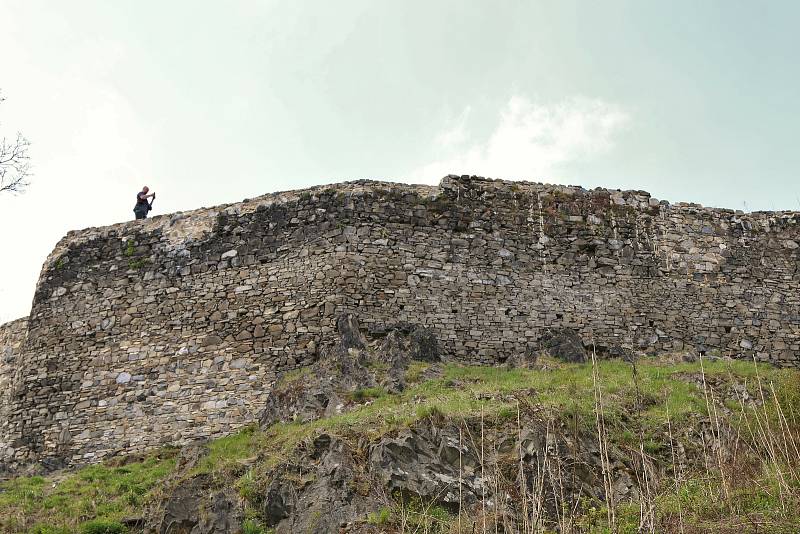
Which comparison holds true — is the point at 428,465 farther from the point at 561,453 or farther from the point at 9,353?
the point at 9,353

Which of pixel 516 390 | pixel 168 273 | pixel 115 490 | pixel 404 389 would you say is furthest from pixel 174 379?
pixel 516 390

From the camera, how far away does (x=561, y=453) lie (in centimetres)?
1226

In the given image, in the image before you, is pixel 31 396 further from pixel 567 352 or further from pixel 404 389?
pixel 567 352

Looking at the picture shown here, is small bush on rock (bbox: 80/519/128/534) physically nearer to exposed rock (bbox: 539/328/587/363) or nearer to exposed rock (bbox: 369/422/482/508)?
exposed rock (bbox: 369/422/482/508)

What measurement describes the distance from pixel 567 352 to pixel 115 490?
30.6 feet

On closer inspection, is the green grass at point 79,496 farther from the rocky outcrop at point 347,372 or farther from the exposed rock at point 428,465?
the exposed rock at point 428,465

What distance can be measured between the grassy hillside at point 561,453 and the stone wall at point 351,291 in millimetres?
1239

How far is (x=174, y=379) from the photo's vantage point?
745 inches

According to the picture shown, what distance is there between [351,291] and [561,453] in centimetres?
755

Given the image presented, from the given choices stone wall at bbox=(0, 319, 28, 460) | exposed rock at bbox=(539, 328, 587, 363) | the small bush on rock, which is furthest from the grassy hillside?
stone wall at bbox=(0, 319, 28, 460)

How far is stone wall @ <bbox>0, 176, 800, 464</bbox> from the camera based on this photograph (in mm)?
18656

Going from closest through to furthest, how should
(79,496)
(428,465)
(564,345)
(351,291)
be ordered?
(428,465) → (79,496) → (564,345) → (351,291)

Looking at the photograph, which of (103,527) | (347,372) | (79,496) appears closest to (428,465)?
(347,372)

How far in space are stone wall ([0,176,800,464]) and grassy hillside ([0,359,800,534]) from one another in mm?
1239
